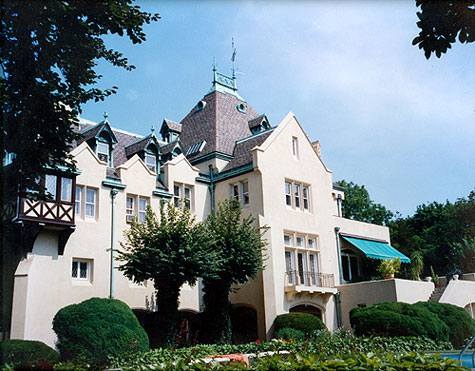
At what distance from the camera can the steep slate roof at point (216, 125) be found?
32.0 metres

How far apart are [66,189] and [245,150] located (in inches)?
454

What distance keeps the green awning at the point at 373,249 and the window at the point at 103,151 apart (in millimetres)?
15274

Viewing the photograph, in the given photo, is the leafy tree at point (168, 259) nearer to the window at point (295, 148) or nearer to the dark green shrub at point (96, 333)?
the dark green shrub at point (96, 333)

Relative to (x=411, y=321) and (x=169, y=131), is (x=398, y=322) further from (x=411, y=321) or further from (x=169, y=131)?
(x=169, y=131)

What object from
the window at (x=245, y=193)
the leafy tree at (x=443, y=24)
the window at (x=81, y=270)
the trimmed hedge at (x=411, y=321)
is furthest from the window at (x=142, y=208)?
the leafy tree at (x=443, y=24)

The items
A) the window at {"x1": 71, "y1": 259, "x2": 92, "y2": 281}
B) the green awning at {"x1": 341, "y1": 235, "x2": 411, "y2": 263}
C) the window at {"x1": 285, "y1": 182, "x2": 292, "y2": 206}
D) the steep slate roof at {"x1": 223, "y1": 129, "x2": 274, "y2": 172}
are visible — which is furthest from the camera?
the green awning at {"x1": 341, "y1": 235, "x2": 411, "y2": 263}

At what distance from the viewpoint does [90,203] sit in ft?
80.5

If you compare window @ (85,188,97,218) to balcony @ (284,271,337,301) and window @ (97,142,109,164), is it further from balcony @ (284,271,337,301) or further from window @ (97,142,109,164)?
balcony @ (284,271,337,301)

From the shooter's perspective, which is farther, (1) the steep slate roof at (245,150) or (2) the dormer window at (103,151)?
(1) the steep slate roof at (245,150)

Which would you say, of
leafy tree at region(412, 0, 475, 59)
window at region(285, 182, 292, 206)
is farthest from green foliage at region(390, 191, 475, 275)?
leafy tree at region(412, 0, 475, 59)

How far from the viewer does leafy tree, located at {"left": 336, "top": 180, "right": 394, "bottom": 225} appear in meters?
58.5

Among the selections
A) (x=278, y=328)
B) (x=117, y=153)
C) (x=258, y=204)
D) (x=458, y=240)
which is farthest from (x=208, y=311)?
(x=458, y=240)

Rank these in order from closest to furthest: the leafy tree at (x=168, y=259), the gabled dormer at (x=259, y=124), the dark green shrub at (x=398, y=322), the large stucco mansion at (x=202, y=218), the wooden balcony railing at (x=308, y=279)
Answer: the leafy tree at (x=168, y=259) → the large stucco mansion at (x=202, y=218) → the dark green shrub at (x=398, y=322) → the wooden balcony railing at (x=308, y=279) → the gabled dormer at (x=259, y=124)

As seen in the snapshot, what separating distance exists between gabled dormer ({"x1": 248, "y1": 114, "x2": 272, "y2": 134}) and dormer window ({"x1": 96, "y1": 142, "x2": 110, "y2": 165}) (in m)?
11.4
